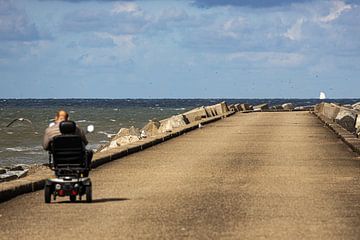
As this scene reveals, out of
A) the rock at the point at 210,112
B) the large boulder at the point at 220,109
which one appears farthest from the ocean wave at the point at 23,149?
the large boulder at the point at 220,109

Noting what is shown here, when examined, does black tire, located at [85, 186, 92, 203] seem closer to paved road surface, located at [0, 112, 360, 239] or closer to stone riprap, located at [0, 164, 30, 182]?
paved road surface, located at [0, 112, 360, 239]

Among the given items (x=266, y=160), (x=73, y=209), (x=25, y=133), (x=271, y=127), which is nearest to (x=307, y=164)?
(x=266, y=160)

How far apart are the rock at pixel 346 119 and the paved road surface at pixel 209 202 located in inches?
706

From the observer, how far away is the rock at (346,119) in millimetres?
40922

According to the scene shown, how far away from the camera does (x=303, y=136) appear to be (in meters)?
30.7

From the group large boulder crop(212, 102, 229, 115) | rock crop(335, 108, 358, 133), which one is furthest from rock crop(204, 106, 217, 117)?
rock crop(335, 108, 358, 133)

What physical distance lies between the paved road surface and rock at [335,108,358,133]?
1793 cm

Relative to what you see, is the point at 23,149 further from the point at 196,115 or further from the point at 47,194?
the point at 47,194

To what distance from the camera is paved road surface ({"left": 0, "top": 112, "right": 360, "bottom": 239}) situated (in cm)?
1091

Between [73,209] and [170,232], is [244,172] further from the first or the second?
[170,232]

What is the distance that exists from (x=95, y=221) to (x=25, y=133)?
53.6 metres

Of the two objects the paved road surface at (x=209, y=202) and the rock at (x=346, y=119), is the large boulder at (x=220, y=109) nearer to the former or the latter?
the rock at (x=346, y=119)

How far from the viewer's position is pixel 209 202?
13.5 m

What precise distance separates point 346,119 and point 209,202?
1163 inches
